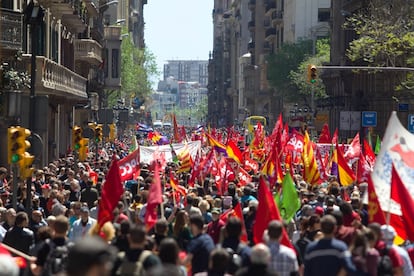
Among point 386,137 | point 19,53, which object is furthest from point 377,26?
point 386,137

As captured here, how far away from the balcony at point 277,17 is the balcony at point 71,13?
59570 mm

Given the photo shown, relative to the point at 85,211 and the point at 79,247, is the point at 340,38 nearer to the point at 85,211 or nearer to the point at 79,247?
the point at 85,211

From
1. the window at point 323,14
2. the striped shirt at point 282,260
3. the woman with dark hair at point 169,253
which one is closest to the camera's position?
the woman with dark hair at point 169,253

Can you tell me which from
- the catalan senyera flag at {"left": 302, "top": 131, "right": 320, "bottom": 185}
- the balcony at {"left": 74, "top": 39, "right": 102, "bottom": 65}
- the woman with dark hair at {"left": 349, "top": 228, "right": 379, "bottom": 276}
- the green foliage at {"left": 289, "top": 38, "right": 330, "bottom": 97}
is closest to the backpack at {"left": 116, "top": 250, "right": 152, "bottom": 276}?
the woman with dark hair at {"left": 349, "top": 228, "right": 379, "bottom": 276}

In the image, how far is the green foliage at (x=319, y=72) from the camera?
278 ft

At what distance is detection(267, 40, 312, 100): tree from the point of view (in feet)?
316

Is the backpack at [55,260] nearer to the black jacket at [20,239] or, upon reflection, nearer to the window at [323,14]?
the black jacket at [20,239]

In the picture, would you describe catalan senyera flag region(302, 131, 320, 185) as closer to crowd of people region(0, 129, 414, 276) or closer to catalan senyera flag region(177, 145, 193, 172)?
catalan senyera flag region(177, 145, 193, 172)

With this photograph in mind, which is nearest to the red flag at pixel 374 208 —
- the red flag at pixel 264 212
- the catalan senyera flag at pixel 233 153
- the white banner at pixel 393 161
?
the white banner at pixel 393 161

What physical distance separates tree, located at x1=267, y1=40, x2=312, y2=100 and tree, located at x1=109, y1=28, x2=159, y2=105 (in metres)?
11.2

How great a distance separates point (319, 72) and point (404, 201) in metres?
70.9

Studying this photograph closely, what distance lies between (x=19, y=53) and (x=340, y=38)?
43.0 m

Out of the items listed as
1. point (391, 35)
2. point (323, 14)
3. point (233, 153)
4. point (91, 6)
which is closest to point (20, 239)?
point (233, 153)

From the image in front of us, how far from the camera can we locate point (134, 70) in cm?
10856
